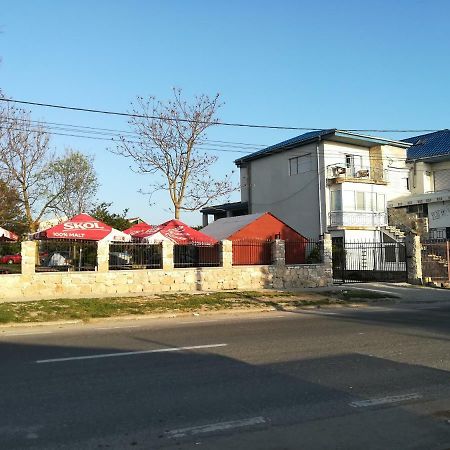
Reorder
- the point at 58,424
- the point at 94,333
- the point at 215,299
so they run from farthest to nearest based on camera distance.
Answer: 1. the point at 215,299
2. the point at 94,333
3. the point at 58,424

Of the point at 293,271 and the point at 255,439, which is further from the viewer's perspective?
the point at 293,271

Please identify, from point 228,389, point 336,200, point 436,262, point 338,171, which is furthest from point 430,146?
point 228,389

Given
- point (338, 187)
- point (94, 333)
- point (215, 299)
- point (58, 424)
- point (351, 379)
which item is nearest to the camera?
point (58, 424)

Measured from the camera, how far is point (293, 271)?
2252 centimetres

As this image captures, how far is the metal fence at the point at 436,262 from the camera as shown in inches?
1051

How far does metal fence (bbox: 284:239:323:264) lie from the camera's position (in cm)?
2394

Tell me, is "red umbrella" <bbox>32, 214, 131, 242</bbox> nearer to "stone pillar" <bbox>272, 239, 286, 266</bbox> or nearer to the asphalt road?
"stone pillar" <bbox>272, 239, 286, 266</bbox>

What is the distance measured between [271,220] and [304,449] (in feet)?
83.9

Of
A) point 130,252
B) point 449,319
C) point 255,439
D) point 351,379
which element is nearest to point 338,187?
point 130,252

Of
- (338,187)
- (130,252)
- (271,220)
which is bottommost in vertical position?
(130,252)

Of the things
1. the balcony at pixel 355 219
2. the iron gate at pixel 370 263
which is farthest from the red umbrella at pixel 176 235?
the balcony at pixel 355 219

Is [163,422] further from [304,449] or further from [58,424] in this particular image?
[304,449]

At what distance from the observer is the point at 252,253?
22969 millimetres

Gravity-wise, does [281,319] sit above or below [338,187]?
below
